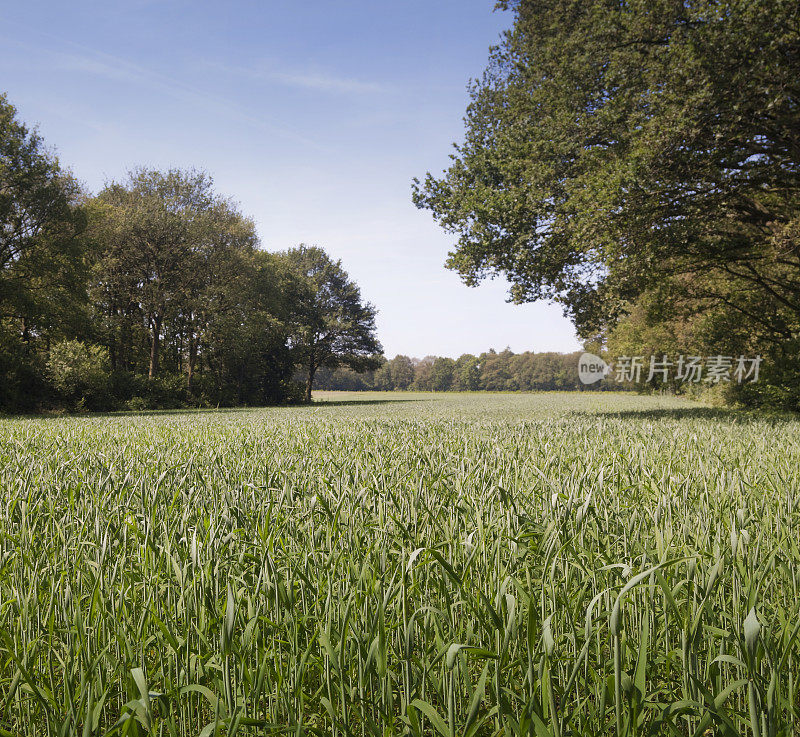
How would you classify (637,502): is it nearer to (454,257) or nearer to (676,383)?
(454,257)

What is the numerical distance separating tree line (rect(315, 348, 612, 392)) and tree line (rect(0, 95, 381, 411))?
76499 mm

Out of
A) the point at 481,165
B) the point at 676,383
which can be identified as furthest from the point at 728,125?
the point at 676,383

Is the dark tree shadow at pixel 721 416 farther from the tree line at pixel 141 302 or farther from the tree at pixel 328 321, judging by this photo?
the tree at pixel 328 321

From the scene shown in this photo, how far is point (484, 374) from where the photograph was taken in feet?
442

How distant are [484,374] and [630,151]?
414ft

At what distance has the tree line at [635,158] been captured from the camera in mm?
9039

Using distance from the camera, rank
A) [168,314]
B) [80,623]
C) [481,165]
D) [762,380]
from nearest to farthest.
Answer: [80,623] → [481,165] → [762,380] → [168,314]

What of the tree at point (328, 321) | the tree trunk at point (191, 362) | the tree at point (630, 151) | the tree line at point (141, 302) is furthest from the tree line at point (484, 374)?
the tree at point (630, 151)

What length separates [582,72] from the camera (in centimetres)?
1144

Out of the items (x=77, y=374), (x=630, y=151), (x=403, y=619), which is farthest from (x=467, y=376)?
(x=403, y=619)

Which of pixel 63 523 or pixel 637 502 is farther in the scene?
pixel 637 502

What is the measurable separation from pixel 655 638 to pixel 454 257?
1282cm

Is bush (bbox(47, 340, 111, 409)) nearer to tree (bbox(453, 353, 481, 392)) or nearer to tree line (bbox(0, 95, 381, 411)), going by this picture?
tree line (bbox(0, 95, 381, 411))

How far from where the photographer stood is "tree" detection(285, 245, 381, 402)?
47719mm
